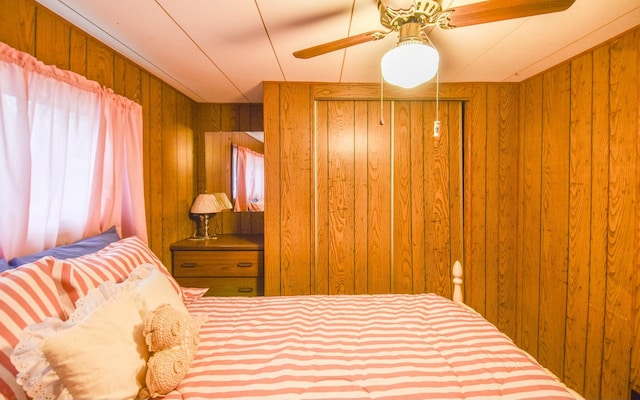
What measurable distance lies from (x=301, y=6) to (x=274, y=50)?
19.6 inches

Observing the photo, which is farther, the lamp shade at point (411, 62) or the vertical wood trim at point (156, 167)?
the vertical wood trim at point (156, 167)

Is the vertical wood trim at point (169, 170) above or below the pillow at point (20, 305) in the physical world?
above

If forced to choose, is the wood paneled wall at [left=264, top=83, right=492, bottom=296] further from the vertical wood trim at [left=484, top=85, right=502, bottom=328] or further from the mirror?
the mirror

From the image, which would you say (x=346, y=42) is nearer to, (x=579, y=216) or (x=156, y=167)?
(x=156, y=167)

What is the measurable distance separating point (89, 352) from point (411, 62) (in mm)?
1367

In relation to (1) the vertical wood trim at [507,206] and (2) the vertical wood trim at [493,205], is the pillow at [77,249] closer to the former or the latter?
(2) the vertical wood trim at [493,205]

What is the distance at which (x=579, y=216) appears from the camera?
195 cm

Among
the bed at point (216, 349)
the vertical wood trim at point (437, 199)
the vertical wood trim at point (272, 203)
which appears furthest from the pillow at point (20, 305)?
the vertical wood trim at point (437, 199)

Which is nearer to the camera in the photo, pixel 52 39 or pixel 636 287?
pixel 52 39

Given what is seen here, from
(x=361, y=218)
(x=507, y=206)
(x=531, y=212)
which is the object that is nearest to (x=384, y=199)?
(x=361, y=218)

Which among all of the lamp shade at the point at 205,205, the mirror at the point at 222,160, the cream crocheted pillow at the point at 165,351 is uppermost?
the mirror at the point at 222,160

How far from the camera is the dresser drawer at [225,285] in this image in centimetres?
251

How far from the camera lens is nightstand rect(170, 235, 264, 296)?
250 cm

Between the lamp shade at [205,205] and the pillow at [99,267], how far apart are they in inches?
47.0
